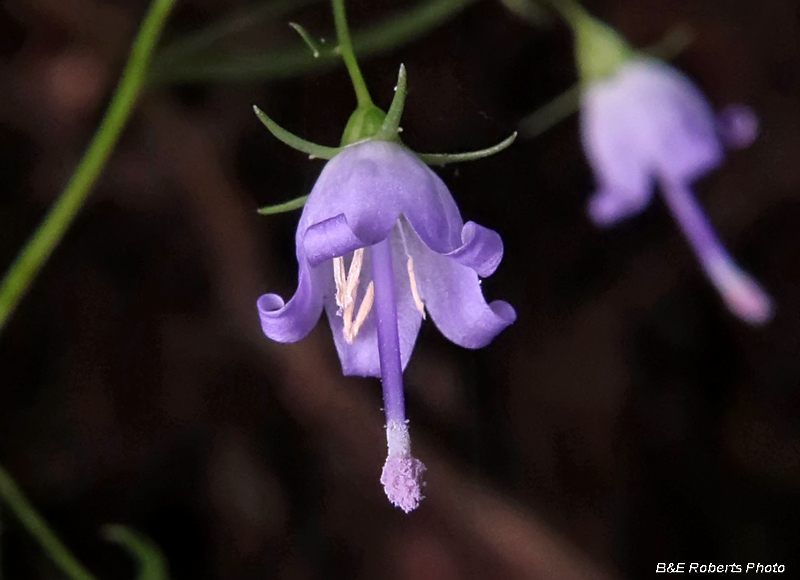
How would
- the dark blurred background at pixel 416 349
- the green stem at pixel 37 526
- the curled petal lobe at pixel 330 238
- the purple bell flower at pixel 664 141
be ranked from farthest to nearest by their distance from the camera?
the dark blurred background at pixel 416 349
the green stem at pixel 37 526
the purple bell flower at pixel 664 141
the curled petal lobe at pixel 330 238

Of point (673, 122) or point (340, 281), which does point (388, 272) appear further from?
point (673, 122)

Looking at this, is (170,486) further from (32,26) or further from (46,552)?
(32,26)

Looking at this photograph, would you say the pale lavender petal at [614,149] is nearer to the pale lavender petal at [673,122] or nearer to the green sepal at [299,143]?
the pale lavender petal at [673,122]

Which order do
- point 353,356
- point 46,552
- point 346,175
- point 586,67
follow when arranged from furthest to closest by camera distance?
1. point 46,552
2. point 586,67
3. point 353,356
4. point 346,175

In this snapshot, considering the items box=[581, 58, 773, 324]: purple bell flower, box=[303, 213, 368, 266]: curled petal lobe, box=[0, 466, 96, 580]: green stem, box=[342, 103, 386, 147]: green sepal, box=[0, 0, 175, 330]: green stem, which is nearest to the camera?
box=[303, 213, 368, 266]: curled petal lobe

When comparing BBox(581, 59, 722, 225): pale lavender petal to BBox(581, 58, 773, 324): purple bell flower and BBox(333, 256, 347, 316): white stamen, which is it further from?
BBox(333, 256, 347, 316): white stamen

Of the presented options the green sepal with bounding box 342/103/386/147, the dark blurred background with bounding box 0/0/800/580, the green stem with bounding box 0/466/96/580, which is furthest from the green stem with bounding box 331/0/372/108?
the green stem with bounding box 0/466/96/580

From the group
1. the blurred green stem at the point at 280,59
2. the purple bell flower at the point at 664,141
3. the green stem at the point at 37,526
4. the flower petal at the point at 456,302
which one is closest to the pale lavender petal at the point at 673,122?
the purple bell flower at the point at 664,141

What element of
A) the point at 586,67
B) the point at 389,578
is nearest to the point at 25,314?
the point at 389,578
